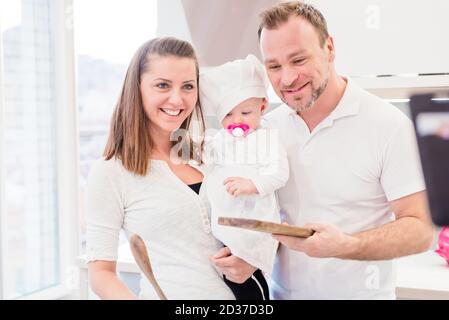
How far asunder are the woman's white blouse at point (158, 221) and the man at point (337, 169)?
12cm

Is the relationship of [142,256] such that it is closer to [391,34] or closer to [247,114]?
[247,114]

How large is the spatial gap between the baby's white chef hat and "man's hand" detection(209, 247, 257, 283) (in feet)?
0.58

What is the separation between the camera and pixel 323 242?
2.39ft

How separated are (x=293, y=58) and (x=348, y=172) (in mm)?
174

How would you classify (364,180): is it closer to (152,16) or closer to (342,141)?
(342,141)

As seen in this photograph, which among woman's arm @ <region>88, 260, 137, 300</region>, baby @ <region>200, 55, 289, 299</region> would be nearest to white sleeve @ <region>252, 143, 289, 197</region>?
baby @ <region>200, 55, 289, 299</region>

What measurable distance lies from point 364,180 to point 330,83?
0.47ft

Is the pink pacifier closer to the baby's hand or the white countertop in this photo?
the baby's hand

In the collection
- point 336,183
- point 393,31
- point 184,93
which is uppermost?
point 393,31

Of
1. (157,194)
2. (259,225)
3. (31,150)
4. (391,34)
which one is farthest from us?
(31,150)

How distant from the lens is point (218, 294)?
0.77 metres

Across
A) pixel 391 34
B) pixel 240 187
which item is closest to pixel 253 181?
pixel 240 187
